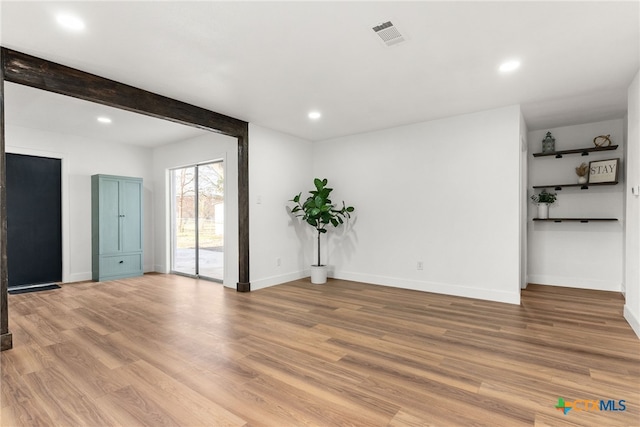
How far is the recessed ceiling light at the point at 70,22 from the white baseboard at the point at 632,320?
16.9ft

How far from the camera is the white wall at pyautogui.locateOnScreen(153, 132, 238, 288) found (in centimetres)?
502

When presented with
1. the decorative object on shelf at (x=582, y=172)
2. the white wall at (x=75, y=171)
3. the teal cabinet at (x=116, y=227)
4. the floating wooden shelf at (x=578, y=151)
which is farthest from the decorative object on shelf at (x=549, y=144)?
the white wall at (x=75, y=171)

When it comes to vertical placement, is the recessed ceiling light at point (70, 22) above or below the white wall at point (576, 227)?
above

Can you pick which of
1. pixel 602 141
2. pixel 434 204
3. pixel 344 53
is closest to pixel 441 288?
pixel 434 204

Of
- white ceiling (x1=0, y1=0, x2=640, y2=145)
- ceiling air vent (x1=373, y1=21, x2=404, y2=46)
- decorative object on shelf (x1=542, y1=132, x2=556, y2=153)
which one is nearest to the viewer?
white ceiling (x1=0, y1=0, x2=640, y2=145)

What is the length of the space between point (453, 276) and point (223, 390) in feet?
11.4

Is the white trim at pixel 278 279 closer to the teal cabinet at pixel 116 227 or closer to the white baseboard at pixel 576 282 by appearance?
the teal cabinet at pixel 116 227

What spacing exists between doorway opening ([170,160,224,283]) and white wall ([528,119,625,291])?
5.23 metres

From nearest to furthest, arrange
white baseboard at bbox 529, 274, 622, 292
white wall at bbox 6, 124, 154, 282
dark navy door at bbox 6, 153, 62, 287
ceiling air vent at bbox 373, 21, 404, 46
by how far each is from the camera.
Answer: ceiling air vent at bbox 373, 21, 404, 46 → white baseboard at bbox 529, 274, 622, 292 → dark navy door at bbox 6, 153, 62, 287 → white wall at bbox 6, 124, 154, 282

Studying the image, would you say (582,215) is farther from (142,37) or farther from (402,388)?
(142,37)

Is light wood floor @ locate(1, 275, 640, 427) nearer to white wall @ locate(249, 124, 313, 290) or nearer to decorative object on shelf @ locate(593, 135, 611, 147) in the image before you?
white wall @ locate(249, 124, 313, 290)

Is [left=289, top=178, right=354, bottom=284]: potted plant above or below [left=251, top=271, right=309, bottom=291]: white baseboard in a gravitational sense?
above

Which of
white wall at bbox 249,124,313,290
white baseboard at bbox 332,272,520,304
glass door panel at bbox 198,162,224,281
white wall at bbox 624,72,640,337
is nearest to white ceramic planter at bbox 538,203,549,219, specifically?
white wall at bbox 624,72,640,337

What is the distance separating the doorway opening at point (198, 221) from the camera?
5637 mm
